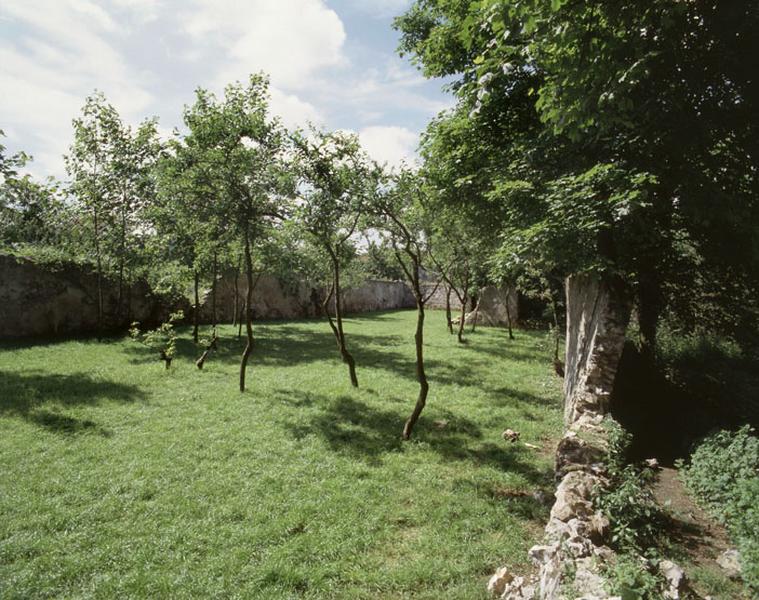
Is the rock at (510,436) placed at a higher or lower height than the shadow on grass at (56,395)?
lower

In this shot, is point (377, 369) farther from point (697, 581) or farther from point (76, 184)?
point (76, 184)

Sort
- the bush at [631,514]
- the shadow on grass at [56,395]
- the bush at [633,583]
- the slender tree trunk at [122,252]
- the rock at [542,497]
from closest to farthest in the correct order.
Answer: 1. the bush at [633,583]
2. the bush at [631,514]
3. the rock at [542,497]
4. the shadow on grass at [56,395]
5. the slender tree trunk at [122,252]

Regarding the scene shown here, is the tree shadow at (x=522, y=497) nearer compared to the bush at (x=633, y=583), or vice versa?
the bush at (x=633, y=583)

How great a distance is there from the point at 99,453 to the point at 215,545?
449 cm

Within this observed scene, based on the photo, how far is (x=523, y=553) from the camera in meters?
5.76

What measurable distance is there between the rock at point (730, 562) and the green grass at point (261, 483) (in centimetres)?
230

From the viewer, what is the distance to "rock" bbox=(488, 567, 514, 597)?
4934 mm

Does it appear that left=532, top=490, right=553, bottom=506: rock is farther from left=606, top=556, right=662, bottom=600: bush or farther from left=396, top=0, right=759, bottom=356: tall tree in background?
left=396, top=0, right=759, bottom=356: tall tree in background

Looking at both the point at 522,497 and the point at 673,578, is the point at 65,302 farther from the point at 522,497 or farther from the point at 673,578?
the point at 673,578

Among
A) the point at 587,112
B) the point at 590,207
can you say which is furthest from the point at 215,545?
the point at 590,207

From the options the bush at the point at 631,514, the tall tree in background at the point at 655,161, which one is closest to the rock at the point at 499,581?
the bush at the point at 631,514

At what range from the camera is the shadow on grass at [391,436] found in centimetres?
872

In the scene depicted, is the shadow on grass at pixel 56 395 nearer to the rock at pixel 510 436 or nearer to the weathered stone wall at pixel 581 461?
the rock at pixel 510 436

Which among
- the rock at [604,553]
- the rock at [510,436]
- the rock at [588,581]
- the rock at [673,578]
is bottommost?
the rock at [510,436]
